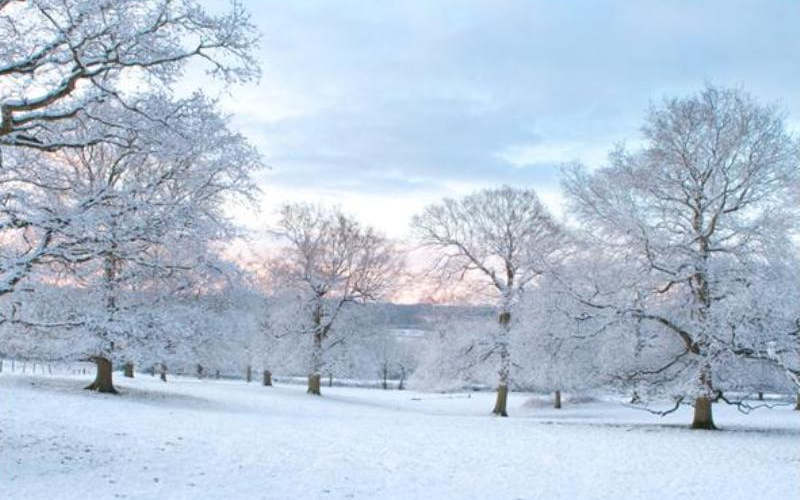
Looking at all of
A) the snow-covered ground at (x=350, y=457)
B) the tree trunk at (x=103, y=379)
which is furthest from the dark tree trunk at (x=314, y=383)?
the snow-covered ground at (x=350, y=457)

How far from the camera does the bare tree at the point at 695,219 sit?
1900 cm

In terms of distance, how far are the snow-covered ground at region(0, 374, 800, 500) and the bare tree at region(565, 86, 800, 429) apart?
355cm

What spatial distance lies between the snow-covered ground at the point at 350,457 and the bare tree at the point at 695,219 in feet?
11.7

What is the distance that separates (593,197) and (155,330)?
14.5 meters

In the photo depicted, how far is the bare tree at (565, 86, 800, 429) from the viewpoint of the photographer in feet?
62.3

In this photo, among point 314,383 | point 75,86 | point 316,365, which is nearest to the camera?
point 75,86

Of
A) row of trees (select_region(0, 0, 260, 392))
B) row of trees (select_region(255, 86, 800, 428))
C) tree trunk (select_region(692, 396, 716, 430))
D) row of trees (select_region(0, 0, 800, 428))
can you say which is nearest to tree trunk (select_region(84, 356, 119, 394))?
row of trees (select_region(0, 0, 800, 428))

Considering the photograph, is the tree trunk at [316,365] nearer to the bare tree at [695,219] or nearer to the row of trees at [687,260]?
the row of trees at [687,260]

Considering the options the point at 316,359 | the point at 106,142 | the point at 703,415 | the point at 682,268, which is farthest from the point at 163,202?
the point at 316,359

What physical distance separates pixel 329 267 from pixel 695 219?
2119 cm

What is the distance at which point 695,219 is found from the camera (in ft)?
66.1

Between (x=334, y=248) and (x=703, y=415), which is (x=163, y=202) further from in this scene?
(x=334, y=248)

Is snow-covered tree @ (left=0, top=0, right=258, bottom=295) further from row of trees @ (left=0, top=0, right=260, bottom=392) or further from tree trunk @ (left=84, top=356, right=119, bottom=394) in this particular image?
tree trunk @ (left=84, top=356, right=119, bottom=394)

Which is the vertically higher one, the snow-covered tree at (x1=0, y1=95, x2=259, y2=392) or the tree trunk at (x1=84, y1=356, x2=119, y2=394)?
the snow-covered tree at (x1=0, y1=95, x2=259, y2=392)
